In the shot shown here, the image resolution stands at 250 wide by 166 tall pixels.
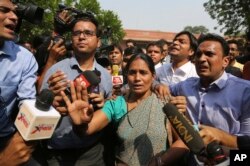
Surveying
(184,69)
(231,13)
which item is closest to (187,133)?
(184,69)

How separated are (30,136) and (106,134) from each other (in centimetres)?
119

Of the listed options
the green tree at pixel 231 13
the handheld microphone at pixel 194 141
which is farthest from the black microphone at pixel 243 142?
the green tree at pixel 231 13

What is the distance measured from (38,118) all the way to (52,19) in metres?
13.6

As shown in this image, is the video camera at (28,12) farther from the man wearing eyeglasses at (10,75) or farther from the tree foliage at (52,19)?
the tree foliage at (52,19)

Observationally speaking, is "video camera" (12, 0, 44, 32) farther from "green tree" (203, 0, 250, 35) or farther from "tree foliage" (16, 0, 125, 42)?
"green tree" (203, 0, 250, 35)

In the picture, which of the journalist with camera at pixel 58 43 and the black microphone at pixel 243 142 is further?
the journalist with camera at pixel 58 43

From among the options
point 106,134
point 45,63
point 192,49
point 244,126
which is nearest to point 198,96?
point 244,126

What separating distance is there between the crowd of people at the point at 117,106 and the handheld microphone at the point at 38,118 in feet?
0.48

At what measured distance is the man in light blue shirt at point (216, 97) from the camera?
2309mm

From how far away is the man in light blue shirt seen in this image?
2309 millimetres

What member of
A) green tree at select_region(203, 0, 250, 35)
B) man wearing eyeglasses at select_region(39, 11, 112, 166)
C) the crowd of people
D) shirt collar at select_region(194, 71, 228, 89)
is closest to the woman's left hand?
the crowd of people

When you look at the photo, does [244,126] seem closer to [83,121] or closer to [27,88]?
[83,121]

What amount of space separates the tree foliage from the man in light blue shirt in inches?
332

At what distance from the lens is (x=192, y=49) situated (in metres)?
4.30
